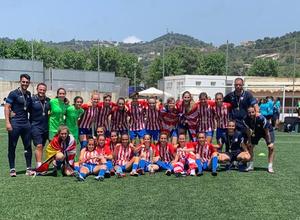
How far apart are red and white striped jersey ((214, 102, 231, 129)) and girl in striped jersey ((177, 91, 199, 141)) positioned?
444 mm

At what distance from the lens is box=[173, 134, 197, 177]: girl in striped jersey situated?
27.9 feet

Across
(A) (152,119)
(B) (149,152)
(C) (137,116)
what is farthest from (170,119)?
(B) (149,152)

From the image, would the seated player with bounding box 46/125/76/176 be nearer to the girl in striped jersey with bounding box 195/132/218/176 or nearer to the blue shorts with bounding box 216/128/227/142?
the girl in striped jersey with bounding box 195/132/218/176

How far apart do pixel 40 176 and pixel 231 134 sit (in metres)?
4.08

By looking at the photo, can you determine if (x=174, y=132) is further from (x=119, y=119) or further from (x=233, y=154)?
(x=233, y=154)

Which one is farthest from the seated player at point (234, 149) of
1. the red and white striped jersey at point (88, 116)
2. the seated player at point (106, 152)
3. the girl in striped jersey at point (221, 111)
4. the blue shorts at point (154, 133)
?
the red and white striped jersey at point (88, 116)

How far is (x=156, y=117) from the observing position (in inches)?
382

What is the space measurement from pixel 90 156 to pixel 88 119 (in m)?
1.19

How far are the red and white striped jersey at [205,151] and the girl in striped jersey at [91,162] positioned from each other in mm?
2014

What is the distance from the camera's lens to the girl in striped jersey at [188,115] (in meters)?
9.47

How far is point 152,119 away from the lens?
9.75 metres

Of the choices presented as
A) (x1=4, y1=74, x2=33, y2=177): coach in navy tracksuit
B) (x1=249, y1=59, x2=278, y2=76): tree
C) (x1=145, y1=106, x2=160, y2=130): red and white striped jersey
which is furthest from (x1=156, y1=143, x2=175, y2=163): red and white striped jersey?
(x1=249, y1=59, x2=278, y2=76): tree

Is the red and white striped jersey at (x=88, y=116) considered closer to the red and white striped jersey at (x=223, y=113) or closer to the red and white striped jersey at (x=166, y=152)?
the red and white striped jersey at (x=166, y=152)

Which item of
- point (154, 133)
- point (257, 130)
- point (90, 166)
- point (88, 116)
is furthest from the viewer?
point (154, 133)
